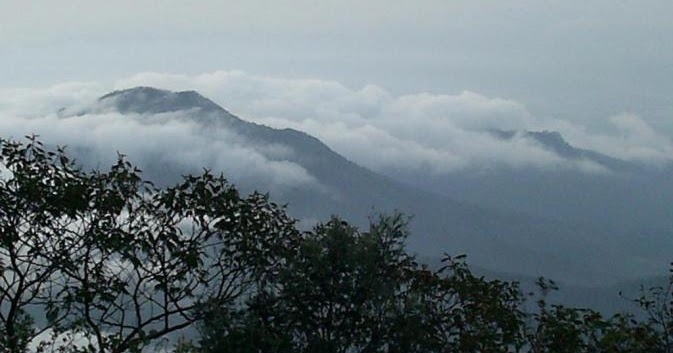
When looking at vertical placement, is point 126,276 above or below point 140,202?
below

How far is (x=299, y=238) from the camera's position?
15008mm

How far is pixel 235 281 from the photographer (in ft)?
50.1

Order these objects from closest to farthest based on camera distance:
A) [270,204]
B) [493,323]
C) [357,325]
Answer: [357,325] < [493,323] < [270,204]

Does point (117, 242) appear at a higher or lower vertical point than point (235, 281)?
higher

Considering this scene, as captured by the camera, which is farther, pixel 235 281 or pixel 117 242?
pixel 235 281

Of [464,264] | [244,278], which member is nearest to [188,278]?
[244,278]

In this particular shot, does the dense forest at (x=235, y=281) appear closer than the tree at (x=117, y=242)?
Yes

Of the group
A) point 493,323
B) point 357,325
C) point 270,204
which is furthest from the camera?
point 270,204

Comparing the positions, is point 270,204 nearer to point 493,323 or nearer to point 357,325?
point 357,325

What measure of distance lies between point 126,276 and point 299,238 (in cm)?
323

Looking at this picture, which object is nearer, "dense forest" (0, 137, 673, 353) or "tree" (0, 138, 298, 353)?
"dense forest" (0, 137, 673, 353)

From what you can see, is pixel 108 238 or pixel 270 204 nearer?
pixel 108 238

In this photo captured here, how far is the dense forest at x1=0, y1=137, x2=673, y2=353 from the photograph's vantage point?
1291 cm

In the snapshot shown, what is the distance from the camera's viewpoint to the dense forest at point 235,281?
42.4ft
